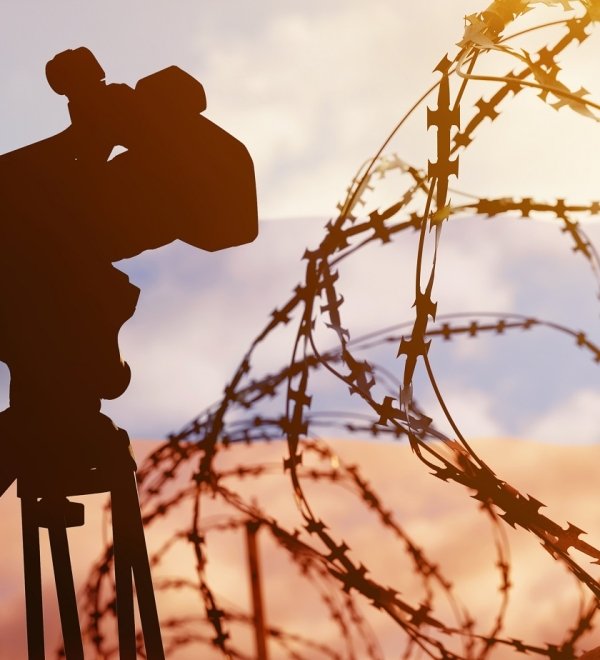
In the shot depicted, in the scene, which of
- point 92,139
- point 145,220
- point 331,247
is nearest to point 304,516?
point 331,247

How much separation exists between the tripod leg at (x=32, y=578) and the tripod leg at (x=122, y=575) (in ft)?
0.84

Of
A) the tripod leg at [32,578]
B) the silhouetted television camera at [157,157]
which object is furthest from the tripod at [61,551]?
the silhouetted television camera at [157,157]

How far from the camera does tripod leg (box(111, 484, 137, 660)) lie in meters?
2.82

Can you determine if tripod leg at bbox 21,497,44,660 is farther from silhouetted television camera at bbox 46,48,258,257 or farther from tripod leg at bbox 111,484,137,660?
silhouetted television camera at bbox 46,48,258,257

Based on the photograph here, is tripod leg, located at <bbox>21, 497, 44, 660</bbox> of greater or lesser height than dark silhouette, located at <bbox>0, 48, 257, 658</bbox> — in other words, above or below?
below

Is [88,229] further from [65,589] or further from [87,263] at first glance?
[65,589]

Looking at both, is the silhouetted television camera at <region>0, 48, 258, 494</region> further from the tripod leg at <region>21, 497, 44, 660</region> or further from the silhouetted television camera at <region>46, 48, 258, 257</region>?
the tripod leg at <region>21, 497, 44, 660</region>

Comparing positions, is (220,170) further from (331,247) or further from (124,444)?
(124,444)

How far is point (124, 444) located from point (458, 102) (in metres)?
1.39

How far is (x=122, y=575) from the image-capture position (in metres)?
2.84

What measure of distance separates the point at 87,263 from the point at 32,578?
0.98 metres

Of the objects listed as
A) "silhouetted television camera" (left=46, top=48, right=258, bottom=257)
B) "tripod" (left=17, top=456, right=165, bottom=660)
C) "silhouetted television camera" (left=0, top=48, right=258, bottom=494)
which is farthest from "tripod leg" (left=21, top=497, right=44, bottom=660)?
"silhouetted television camera" (left=46, top=48, right=258, bottom=257)

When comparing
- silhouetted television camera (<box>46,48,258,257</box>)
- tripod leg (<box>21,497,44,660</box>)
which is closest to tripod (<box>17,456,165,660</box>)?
tripod leg (<box>21,497,44,660</box>)

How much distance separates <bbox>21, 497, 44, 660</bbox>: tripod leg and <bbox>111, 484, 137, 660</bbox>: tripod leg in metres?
0.26
